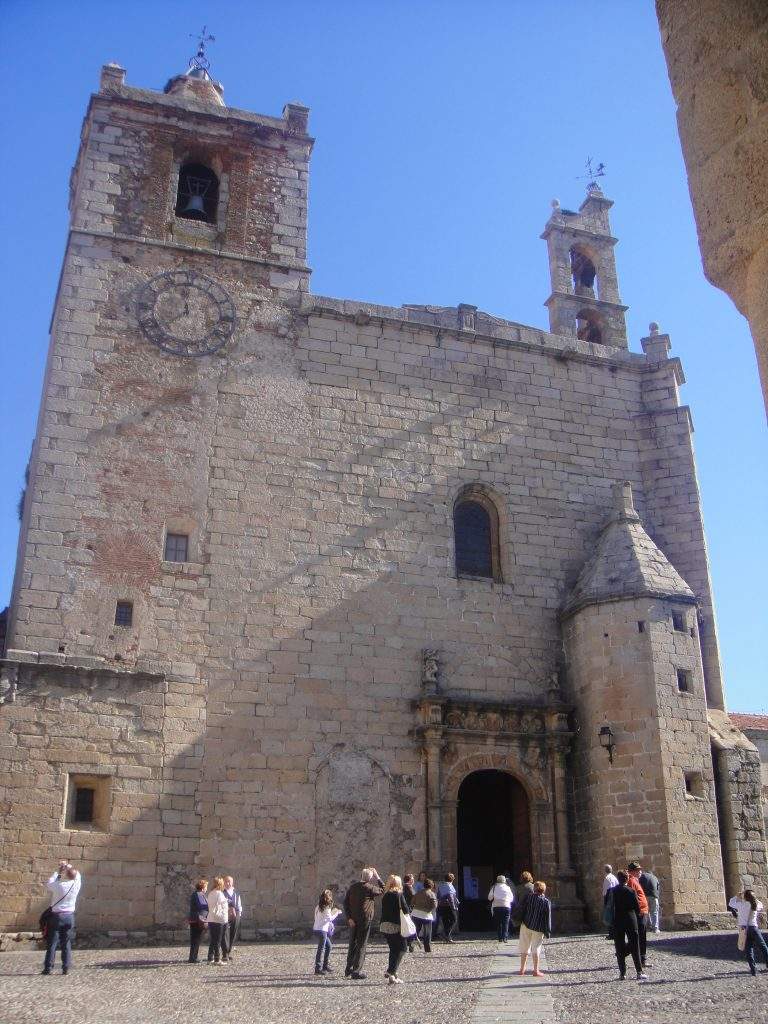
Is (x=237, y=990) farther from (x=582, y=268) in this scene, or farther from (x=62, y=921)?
(x=582, y=268)

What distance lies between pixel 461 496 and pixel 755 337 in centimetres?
1533

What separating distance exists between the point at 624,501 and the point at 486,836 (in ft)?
20.2

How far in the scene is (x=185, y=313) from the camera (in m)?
17.4

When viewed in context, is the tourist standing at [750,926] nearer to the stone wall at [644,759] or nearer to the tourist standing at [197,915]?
the stone wall at [644,759]

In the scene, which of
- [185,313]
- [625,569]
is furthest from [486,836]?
[185,313]

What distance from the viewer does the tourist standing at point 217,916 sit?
11766 millimetres

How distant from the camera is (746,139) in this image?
2877 mm

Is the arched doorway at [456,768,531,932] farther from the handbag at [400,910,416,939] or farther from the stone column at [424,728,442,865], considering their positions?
the handbag at [400,910,416,939]

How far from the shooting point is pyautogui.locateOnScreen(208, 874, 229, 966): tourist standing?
11766 mm

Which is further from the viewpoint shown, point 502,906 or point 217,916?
point 502,906

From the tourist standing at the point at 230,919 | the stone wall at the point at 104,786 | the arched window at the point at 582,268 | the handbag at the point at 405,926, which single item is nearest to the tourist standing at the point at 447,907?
the tourist standing at the point at 230,919

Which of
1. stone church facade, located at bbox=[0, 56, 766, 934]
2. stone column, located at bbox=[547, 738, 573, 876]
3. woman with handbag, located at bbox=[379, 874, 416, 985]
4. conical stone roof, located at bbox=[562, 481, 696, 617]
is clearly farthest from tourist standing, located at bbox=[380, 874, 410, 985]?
conical stone roof, located at bbox=[562, 481, 696, 617]

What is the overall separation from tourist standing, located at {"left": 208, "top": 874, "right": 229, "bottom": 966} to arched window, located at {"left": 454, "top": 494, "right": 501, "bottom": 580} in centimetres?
728

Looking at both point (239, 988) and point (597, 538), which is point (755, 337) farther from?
point (597, 538)
